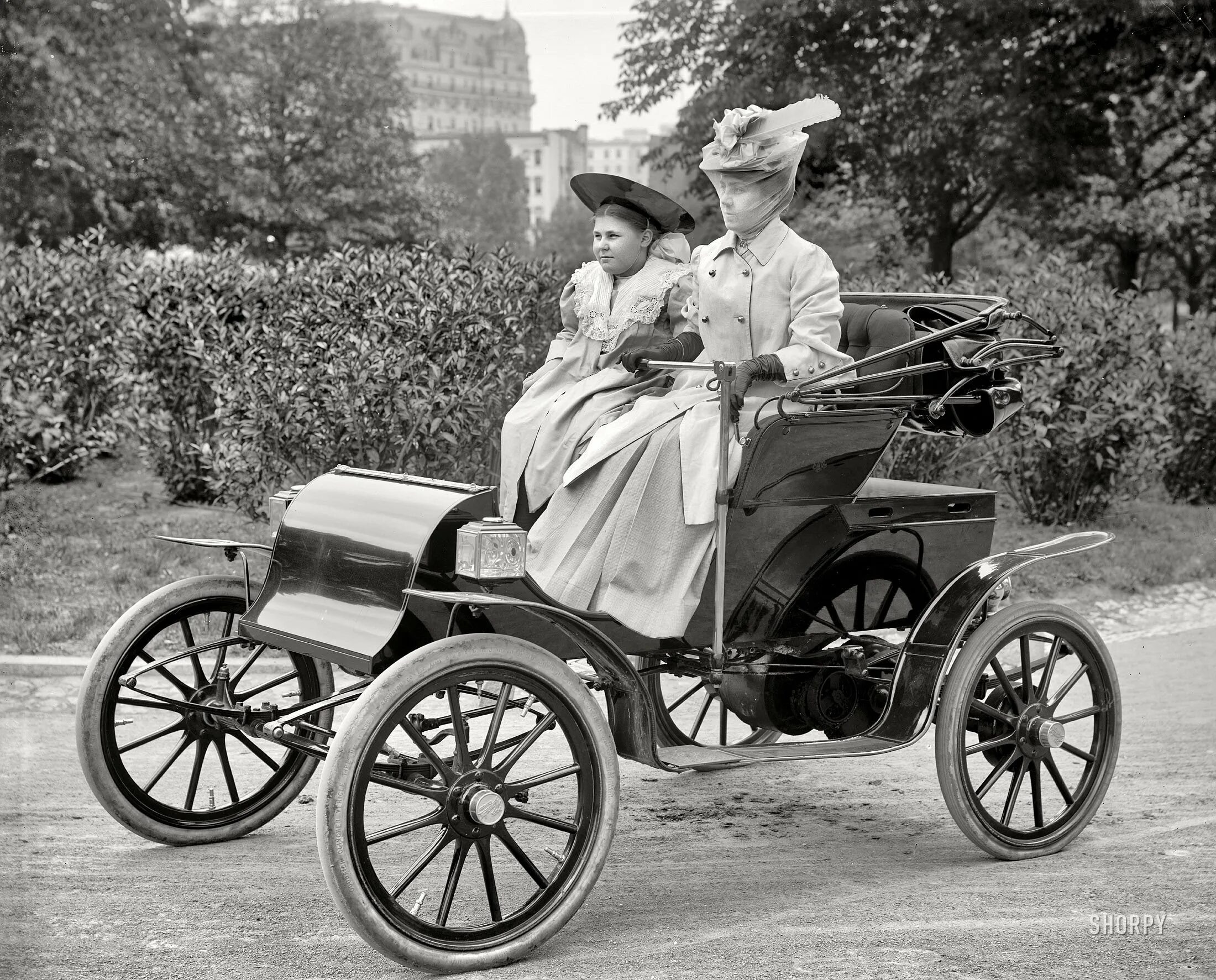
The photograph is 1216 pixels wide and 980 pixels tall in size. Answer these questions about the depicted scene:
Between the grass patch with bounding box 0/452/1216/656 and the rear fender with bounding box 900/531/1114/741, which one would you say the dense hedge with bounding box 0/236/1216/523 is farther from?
the rear fender with bounding box 900/531/1114/741

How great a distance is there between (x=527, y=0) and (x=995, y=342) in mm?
3953

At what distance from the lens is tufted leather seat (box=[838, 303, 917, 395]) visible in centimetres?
428

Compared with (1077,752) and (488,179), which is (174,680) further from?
(488,179)

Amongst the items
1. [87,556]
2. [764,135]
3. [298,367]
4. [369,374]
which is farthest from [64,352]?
[764,135]

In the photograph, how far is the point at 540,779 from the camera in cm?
334

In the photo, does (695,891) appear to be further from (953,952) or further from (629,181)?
(629,181)

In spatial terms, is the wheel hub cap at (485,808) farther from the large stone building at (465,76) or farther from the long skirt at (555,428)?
the large stone building at (465,76)

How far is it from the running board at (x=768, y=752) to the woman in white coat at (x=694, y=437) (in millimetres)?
318

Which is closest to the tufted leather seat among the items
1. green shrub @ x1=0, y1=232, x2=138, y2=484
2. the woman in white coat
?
the woman in white coat

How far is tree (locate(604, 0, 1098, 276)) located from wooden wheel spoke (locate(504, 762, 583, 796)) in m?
12.7

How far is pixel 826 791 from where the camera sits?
15.9 feet

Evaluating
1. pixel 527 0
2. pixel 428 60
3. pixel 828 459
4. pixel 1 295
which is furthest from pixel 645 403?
pixel 428 60

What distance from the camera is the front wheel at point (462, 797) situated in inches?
120

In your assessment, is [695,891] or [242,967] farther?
[695,891]
